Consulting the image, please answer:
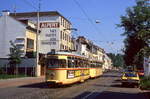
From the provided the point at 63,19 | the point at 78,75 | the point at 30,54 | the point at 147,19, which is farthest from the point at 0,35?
the point at 147,19

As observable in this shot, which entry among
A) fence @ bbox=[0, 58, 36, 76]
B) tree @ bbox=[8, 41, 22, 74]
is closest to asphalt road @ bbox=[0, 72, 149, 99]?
tree @ bbox=[8, 41, 22, 74]

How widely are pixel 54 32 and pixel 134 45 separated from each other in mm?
19126

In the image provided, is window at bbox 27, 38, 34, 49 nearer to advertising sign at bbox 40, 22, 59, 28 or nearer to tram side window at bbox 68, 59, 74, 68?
advertising sign at bbox 40, 22, 59, 28

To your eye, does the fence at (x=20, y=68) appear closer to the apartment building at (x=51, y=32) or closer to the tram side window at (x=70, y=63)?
the apartment building at (x=51, y=32)

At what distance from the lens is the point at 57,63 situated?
24.3 meters

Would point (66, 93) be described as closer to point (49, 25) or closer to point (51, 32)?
point (51, 32)

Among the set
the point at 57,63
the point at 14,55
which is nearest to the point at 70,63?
the point at 57,63

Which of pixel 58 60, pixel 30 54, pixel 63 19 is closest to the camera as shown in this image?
pixel 58 60

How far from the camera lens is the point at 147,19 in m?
18.4

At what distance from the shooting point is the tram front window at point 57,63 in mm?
24228

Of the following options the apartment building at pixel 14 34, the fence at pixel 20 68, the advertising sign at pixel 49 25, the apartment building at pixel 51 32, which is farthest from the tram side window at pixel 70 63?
the advertising sign at pixel 49 25

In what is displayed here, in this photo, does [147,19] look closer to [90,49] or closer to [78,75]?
[78,75]

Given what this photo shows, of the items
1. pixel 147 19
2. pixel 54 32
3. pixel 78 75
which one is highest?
pixel 54 32

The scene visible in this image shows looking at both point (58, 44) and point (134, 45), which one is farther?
point (58, 44)
